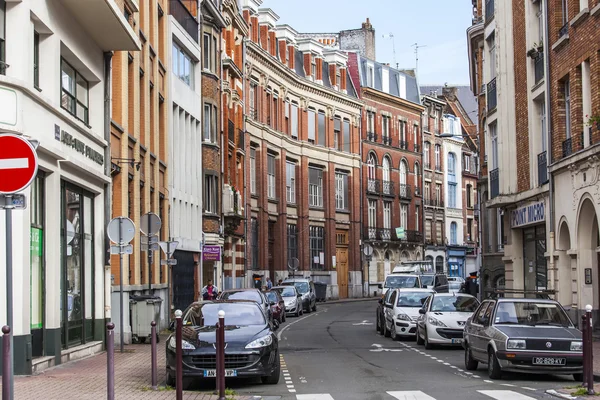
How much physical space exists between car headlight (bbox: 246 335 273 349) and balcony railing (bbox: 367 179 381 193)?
6035 centimetres

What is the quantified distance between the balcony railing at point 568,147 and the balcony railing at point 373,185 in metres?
47.7

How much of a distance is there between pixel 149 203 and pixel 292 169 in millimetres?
35300

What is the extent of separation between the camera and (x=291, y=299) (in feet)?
156

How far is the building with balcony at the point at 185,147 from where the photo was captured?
38531 millimetres

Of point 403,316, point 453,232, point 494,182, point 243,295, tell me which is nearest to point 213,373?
point 243,295

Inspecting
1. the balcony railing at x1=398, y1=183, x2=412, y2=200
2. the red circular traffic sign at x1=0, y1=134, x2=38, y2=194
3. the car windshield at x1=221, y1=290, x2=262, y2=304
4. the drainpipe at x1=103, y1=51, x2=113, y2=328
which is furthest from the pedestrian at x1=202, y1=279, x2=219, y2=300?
the balcony railing at x1=398, y1=183, x2=412, y2=200

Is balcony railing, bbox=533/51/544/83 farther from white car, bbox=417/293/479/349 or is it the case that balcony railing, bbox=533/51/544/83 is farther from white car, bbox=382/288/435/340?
white car, bbox=417/293/479/349

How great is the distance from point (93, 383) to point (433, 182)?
236 ft

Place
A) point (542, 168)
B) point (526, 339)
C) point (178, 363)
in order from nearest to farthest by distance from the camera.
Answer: point (178, 363)
point (526, 339)
point (542, 168)

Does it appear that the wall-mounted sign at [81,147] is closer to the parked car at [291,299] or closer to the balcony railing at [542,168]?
the balcony railing at [542,168]

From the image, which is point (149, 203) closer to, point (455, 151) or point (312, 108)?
point (312, 108)

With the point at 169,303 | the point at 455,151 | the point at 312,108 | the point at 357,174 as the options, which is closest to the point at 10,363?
the point at 169,303

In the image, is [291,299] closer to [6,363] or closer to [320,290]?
[320,290]

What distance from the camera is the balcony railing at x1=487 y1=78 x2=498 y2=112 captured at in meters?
38.7
